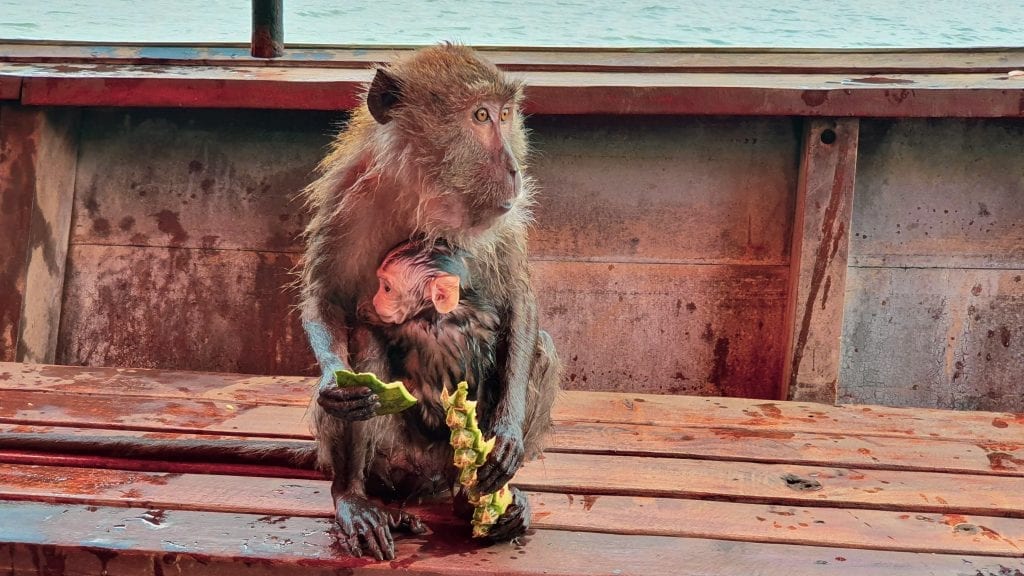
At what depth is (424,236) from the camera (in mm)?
2428

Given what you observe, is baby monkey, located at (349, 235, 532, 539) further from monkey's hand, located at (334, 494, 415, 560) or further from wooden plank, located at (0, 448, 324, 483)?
wooden plank, located at (0, 448, 324, 483)

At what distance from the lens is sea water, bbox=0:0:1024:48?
15.8ft

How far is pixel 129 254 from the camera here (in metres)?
4.09

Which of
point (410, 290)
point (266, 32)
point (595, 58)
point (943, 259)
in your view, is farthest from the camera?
point (595, 58)

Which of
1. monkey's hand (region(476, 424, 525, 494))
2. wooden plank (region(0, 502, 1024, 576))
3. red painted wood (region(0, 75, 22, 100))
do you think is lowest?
wooden plank (region(0, 502, 1024, 576))

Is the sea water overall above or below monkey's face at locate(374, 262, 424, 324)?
above

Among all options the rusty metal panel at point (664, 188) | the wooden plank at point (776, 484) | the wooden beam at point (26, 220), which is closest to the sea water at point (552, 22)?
the rusty metal panel at point (664, 188)

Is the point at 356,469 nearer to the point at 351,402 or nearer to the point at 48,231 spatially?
the point at 351,402

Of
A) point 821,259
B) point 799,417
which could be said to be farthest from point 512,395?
point 821,259

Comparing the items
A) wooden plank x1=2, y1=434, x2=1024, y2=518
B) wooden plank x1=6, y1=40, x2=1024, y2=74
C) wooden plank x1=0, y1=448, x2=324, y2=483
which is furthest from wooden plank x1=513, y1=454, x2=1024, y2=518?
wooden plank x1=6, y1=40, x2=1024, y2=74

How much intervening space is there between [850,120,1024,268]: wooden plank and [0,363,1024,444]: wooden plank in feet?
2.13

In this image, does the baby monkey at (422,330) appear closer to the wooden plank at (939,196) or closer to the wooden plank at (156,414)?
the wooden plank at (156,414)

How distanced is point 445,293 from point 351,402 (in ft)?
1.13

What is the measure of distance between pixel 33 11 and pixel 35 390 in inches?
105
